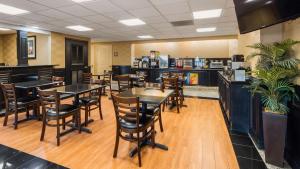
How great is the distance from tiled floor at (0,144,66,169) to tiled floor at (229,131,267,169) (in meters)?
2.50

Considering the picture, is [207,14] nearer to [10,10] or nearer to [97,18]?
[97,18]

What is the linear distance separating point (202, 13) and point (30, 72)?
5492 mm

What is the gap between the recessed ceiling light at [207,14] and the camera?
4.37 meters

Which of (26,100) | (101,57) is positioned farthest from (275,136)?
(101,57)

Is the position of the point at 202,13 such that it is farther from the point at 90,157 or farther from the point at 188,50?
the point at 188,50

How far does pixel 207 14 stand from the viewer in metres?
4.64

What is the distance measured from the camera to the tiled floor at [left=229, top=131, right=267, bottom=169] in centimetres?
244

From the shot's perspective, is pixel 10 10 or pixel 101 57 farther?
pixel 101 57

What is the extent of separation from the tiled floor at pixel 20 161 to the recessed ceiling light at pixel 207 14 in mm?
4326

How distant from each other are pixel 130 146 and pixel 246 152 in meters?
1.84

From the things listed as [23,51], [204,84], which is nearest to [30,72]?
[23,51]

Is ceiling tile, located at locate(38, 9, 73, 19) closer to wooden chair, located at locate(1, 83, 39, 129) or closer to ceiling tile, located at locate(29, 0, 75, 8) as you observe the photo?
ceiling tile, located at locate(29, 0, 75, 8)

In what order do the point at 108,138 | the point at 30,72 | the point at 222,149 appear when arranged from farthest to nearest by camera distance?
the point at 30,72 → the point at 108,138 → the point at 222,149

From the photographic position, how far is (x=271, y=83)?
2.42 metres
